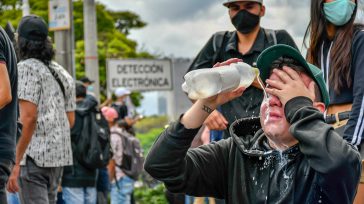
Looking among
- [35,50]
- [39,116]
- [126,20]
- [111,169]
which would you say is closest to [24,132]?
[39,116]

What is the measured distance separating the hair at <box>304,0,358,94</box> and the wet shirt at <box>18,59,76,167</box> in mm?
A: 2237

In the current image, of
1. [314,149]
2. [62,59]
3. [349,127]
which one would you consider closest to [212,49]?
[349,127]

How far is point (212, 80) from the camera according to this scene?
2938 mm

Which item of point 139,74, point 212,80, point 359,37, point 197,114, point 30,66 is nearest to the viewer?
point 212,80

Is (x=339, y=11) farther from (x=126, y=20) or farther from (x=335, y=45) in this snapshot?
(x=126, y=20)

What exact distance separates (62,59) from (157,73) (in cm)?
374

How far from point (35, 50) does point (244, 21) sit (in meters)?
1.72

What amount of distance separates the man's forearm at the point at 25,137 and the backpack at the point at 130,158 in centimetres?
564

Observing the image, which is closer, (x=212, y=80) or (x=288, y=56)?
(x=212, y=80)

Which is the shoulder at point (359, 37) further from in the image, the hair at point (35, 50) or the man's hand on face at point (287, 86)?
the hair at point (35, 50)

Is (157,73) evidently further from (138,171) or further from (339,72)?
(339,72)

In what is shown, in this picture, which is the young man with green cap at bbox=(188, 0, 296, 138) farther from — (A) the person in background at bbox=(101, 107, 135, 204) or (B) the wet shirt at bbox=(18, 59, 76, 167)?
(A) the person in background at bbox=(101, 107, 135, 204)

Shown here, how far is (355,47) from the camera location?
4.69 metres

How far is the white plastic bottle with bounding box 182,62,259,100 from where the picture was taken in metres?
2.91
